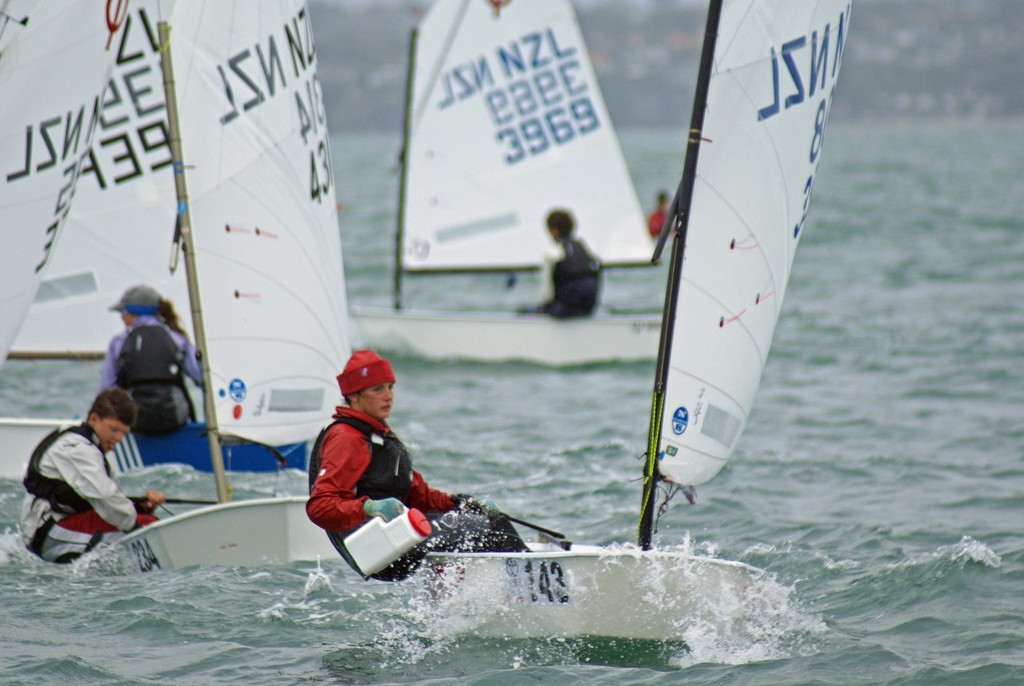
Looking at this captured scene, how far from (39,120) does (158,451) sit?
2.42 m

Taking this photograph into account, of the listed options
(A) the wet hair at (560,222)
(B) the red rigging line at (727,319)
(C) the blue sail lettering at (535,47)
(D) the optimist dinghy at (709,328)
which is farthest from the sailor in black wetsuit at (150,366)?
(C) the blue sail lettering at (535,47)

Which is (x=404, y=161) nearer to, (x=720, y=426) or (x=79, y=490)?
(x=79, y=490)

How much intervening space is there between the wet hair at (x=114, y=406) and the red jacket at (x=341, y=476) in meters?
1.13

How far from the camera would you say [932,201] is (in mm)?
28172

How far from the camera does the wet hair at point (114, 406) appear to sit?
5.25 meters

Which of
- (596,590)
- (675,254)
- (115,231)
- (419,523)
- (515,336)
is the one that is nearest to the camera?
(419,523)

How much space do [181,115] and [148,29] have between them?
1181mm

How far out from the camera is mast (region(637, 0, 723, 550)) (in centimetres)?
443

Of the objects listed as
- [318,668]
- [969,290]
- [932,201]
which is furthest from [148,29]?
[932,201]

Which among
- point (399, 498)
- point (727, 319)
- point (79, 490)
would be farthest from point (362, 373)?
point (79, 490)

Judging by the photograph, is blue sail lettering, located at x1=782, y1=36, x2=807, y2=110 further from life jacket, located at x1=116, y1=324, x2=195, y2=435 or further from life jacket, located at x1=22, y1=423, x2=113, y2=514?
life jacket, located at x1=116, y1=324, x2=195, y2=435

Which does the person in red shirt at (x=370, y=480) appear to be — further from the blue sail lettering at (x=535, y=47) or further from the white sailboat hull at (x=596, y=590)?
the blue sail lettering at (x=535, y=47)

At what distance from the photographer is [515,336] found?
10727 mm

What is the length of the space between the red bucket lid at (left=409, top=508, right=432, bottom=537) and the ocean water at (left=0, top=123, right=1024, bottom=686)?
50cm
